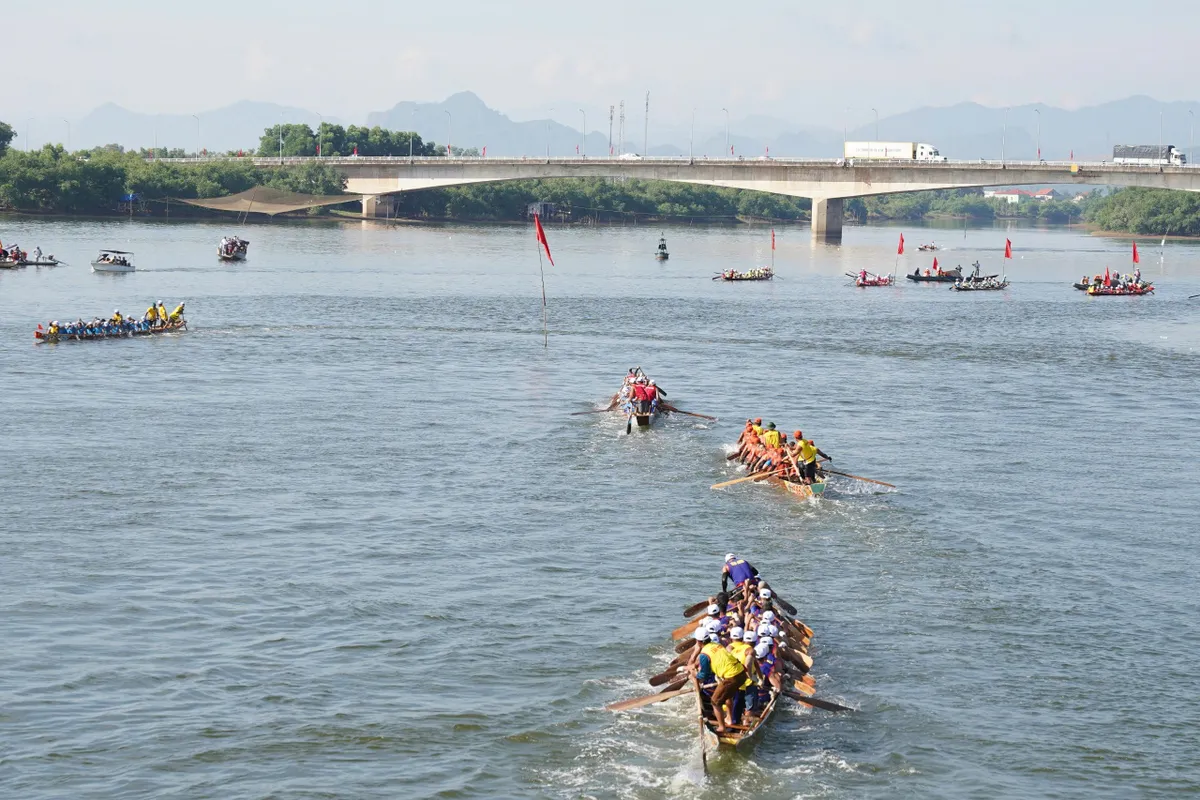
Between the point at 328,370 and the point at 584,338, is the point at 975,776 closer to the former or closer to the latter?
the point at 328,370

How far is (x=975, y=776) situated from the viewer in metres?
24.4

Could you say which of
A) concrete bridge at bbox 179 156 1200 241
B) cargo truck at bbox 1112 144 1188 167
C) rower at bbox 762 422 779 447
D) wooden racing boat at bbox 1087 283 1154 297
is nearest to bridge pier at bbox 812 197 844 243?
concrete bridge at bbox 179 156 1200 241

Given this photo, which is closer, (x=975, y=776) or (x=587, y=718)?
(x=975, y=776)

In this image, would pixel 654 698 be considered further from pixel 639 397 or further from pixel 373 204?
pixel 373 204

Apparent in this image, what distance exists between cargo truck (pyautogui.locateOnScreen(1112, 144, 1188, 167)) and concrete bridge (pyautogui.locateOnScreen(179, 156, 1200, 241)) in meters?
4.74

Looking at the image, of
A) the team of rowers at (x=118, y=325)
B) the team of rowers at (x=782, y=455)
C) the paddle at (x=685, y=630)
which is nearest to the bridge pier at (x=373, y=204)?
the team of rowers at (x=118, y=325)

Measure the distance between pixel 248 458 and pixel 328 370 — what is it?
20649 millimetres

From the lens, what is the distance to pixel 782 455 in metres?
43.5

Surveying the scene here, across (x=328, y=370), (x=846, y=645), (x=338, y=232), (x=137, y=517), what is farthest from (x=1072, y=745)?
(x=338, y=232)

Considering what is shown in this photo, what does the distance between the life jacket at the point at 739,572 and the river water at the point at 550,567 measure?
67.5 inches

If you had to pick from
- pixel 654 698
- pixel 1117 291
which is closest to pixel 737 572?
pixel 654 698

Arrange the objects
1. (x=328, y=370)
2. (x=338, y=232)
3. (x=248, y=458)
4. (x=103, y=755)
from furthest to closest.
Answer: (x=338, y=232) → (x=328, y=370) → (x=248, y=458) → (x=103, y=755)

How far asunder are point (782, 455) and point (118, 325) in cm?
4420

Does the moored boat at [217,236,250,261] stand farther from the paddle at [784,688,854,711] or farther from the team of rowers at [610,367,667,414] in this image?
the paddle at [784,688,854,711]
